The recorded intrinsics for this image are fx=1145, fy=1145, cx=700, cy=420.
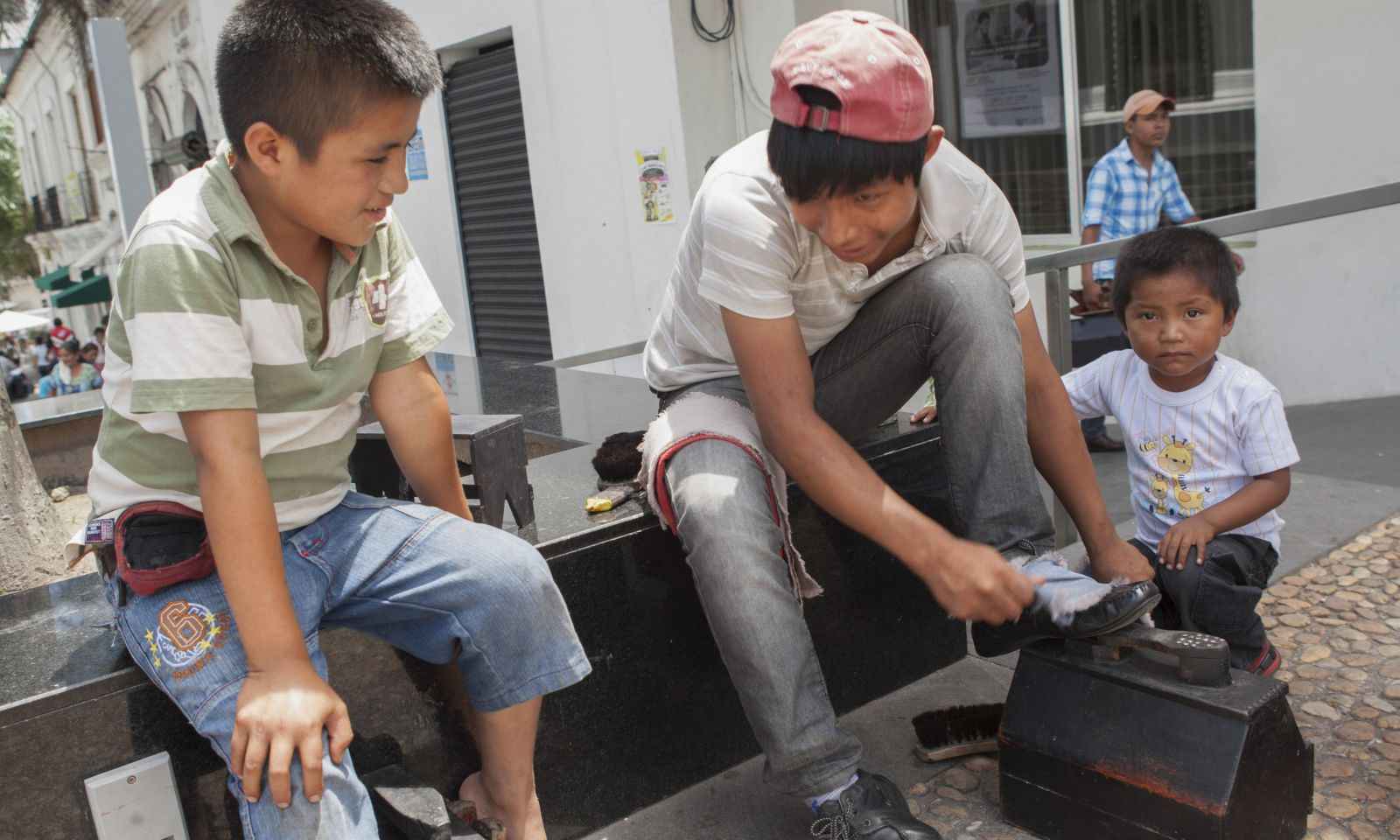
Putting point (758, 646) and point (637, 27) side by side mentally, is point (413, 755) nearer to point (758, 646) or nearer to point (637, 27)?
point (758, 646)

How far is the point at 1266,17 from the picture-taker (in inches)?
213

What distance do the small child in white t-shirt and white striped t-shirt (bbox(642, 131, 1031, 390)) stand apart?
455 mm

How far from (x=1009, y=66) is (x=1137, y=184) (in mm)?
1381

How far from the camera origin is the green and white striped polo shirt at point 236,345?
1.66 m

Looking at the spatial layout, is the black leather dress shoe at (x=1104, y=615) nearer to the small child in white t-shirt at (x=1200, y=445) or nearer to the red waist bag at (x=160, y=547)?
the small child in white t-shirt at (x=1200, y=445)

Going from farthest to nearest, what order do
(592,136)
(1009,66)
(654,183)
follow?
(592,136)
(654,183)
(1009,66)

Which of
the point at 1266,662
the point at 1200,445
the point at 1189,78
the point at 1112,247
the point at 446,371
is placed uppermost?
the point at 1189,78

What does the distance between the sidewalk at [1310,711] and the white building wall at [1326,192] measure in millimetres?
1689

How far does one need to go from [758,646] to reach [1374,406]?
4553 mm

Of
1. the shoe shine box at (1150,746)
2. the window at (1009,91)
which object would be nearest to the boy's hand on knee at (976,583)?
the shoe shine box at (1150,746)

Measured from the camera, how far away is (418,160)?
9.63 m

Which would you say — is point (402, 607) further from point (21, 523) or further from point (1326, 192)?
point (1326, 192)

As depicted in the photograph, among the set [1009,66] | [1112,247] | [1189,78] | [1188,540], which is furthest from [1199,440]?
[1009,66]

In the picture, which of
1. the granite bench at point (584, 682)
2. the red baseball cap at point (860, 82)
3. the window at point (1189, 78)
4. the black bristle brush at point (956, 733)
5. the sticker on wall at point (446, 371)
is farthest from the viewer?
the window at point (1189, 78)
